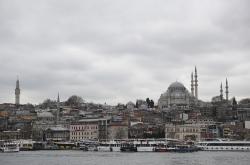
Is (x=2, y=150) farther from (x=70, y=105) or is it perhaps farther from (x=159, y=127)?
(x=70, y=105)

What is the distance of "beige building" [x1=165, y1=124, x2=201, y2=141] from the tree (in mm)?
38049

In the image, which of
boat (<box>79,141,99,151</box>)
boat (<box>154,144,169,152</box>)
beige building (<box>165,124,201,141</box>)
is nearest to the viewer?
boat (<box>154,144,169,152</box>)

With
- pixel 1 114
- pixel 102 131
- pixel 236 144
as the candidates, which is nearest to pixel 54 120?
pixel 1 114


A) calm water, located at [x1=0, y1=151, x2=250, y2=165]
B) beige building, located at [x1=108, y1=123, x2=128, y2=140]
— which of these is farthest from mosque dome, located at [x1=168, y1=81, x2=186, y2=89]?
calm water, located at [x1=0, y1=151, x2=250, y2=165]

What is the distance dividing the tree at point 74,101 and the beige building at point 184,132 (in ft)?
125

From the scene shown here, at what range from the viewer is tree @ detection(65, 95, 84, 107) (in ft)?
350

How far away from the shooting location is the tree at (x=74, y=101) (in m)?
107

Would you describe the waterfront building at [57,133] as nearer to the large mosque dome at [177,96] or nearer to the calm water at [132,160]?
the large mosque dome at [177,96]

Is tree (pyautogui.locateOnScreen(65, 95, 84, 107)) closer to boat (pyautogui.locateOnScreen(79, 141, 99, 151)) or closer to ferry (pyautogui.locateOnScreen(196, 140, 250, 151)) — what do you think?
boat (pyautogui.locateOnScreen(79, 141, 99, 151))

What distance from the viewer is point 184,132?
68.8m

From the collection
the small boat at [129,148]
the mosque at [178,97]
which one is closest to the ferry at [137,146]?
the small boat at [129,148]

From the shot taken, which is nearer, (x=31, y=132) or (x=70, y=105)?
(x=31, y=132)

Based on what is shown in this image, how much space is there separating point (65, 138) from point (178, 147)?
26950 mm

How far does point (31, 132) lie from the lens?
7812cm
